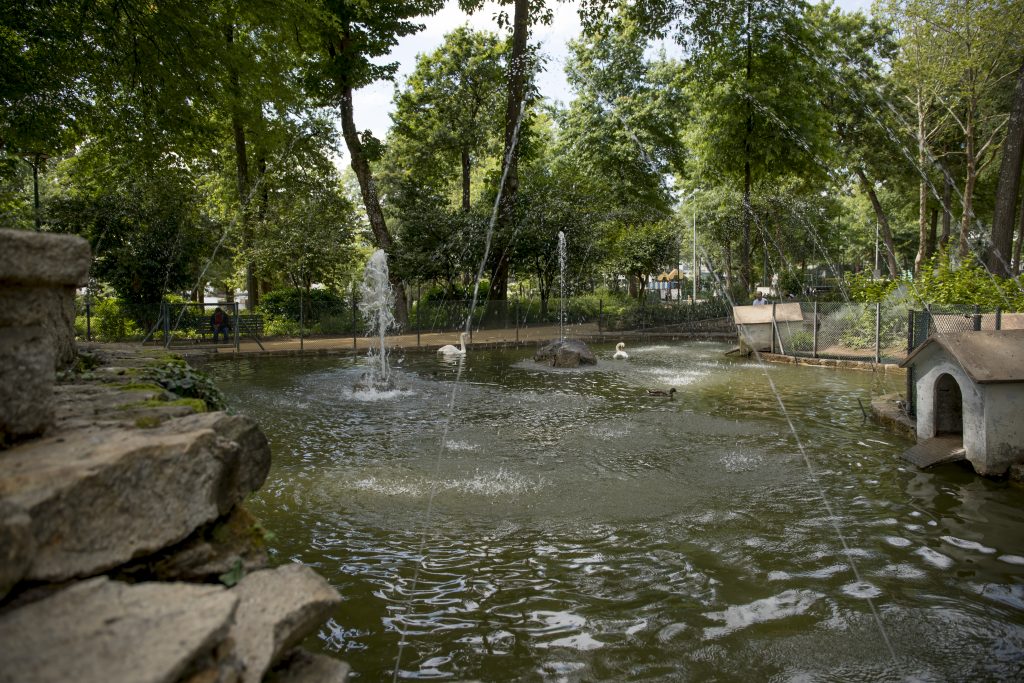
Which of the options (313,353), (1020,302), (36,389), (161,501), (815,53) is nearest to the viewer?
(161,501)

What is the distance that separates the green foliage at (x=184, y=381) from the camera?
15.5 feet

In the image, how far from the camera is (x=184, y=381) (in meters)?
5.00

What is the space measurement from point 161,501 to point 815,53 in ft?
103

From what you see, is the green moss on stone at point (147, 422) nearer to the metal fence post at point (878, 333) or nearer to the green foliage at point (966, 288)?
the green foliage at point (966, 288)

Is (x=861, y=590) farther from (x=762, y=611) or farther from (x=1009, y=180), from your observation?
(x=1009, y=180)

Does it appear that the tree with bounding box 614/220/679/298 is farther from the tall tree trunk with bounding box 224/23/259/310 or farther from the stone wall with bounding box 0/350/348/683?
the stone wall with bounding box 0/350/348/683

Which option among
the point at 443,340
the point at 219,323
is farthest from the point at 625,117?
the point at 219,323

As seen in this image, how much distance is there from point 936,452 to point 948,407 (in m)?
1.19

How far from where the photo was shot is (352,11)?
25.2m

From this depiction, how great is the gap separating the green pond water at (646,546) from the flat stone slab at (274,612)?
1817mm

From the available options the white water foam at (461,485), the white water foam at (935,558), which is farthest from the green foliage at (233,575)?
the white water foam at (935,558)

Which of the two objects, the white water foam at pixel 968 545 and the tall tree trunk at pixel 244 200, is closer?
the white water foam at pixel 968 545

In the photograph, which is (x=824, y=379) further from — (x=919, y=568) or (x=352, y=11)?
(x=352, y=11)

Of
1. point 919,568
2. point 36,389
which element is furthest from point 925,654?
point 36,389
